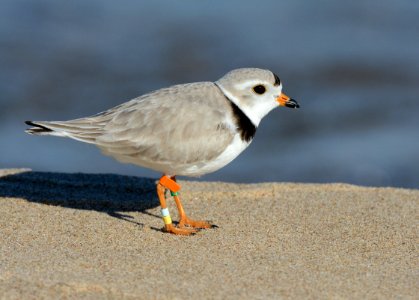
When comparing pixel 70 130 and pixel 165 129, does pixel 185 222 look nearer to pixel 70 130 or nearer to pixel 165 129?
pixel 165 129

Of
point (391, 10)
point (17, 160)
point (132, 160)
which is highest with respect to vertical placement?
point (391, 10)

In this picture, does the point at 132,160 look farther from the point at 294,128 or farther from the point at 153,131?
the point at 294,128

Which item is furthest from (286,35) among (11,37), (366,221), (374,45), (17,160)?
(366,221)

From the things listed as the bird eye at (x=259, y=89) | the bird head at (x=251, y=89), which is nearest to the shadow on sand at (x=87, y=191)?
the bird head at (x=251, y=89)

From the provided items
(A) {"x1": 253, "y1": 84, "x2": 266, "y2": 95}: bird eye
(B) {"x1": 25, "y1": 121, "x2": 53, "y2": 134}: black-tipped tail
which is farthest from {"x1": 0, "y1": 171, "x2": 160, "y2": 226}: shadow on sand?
(A) {"x1": 253, "y1": 84, "x2": 266, "y2": 95}: bird eye

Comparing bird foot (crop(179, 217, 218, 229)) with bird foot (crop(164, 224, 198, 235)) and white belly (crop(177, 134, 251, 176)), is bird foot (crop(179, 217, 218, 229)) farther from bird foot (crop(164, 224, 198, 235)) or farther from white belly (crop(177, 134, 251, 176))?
white belly (crop(177, 134, 251, 176))

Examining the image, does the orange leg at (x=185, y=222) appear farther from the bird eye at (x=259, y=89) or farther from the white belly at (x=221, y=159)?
the bird eye at (x=259, y=89)

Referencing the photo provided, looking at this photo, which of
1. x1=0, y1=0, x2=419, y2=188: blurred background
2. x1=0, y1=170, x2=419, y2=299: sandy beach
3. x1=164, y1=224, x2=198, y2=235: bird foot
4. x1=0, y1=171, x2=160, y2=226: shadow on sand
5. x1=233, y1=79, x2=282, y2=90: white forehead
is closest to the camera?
x1=0, y1=170, x2=419, y2=299: sandy beach

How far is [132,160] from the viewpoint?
205 inches

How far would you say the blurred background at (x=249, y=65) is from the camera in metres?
8.74

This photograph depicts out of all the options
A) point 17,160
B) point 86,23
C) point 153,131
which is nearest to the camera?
point 153,131

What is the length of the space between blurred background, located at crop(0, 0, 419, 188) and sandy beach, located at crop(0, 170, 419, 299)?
2293 millimetres

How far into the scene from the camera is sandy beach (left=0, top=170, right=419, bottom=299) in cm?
381

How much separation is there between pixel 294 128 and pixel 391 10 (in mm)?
5079
